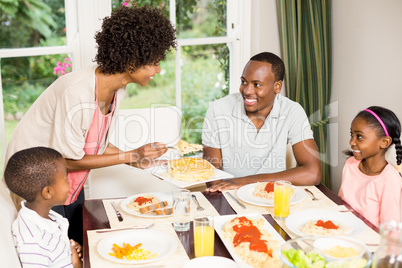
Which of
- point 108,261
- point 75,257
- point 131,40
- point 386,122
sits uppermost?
point 131,40

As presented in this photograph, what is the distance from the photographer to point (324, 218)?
6.18 ft

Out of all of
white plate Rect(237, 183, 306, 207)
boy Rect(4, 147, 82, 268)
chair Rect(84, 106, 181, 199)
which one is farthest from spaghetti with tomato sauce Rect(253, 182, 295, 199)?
chair Rect(84, 106, 181, 199)

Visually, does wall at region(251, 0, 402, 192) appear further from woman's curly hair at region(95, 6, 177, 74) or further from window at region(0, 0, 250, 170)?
woman's curly hair at region(95, 6, 177, 74)

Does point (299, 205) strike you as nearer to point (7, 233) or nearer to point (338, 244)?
point (338, 244)

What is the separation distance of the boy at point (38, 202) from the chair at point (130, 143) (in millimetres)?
1280

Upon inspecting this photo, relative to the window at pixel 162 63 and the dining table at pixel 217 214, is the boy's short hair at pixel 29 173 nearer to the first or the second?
the dining table at pixel 217 214

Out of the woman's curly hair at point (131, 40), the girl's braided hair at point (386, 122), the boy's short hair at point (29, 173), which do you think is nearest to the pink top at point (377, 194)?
the girl's braided hair at point (386, 122)

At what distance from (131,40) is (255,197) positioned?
850mm

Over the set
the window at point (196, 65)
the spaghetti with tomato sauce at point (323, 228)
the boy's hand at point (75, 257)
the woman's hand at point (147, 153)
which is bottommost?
the boy's hand at point (75, 257)

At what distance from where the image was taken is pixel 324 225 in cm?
177

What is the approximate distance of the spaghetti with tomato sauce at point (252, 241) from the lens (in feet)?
4.99

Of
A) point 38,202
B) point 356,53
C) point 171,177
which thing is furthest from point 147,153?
point 356,53

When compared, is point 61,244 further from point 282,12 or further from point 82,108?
point 282,12

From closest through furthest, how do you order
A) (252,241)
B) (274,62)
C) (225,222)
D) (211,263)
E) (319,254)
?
(319,254) → (211,263) → (252,241) → (225,222) → (274,62)
